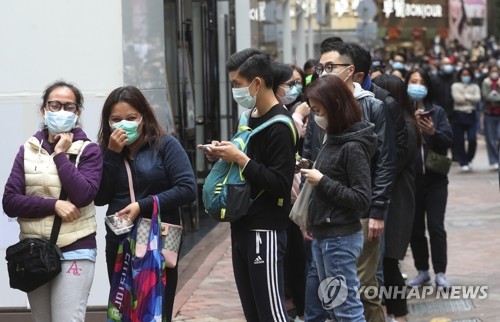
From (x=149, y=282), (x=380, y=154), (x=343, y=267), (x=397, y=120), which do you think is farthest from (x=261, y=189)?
(x=397, y=120)

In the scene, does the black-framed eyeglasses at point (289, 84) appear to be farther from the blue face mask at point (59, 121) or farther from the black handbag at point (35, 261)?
the black handbag at point (35, 261)

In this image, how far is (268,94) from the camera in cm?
559

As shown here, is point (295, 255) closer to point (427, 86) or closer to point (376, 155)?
point (376, 155)

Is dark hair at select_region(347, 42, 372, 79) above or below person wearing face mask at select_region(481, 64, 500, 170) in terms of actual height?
above

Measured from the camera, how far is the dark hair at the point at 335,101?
559 centimetres

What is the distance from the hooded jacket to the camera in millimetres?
5508

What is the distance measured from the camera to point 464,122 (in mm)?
20328

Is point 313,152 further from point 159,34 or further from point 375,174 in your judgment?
point 159,34

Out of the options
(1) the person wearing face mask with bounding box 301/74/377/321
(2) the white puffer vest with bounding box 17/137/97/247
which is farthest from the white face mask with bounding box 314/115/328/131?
(2) the white puffer vest with bounding box 17/137/97/247

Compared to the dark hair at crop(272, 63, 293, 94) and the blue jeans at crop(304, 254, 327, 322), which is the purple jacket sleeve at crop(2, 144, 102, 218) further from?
the dark hair at crop(272, 63, 293, 94)

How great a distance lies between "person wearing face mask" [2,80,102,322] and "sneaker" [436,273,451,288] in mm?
4195

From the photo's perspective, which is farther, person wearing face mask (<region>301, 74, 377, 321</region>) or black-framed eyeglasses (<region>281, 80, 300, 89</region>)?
black-framed eyeglasses (<region>281, 80, 300, 89</region>)

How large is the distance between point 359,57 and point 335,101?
1.08 meters

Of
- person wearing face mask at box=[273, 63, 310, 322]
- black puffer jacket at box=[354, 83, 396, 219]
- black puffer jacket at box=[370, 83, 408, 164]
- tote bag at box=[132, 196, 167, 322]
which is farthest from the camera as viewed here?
person wearing face mask at box=[273, 63, 310, 322]
